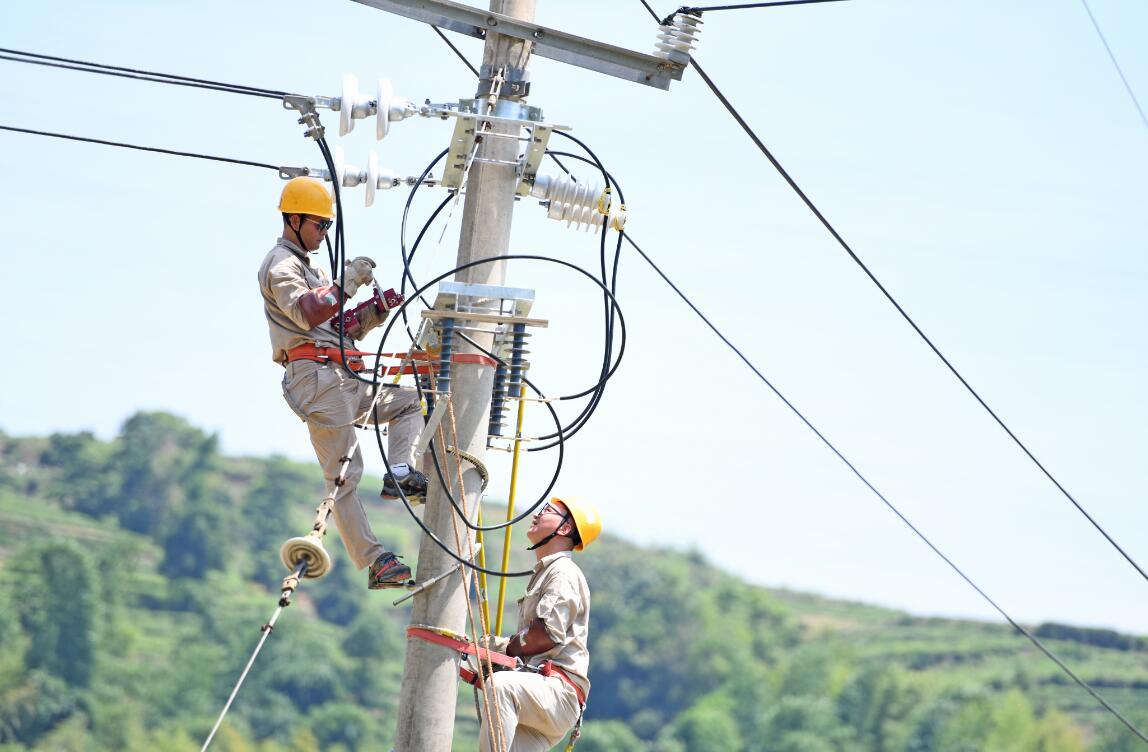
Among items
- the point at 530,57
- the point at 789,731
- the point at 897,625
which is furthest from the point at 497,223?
the point at 897,625

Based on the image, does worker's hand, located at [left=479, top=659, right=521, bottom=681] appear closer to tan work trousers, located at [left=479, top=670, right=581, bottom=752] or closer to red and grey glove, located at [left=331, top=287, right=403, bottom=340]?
tan work trousers, located at [left=479, top=670, right=581, bottom=752]

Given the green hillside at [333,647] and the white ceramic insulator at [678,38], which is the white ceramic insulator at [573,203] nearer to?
the white ceramic insulator at [678,38]

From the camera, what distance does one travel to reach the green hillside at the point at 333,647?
376 feet

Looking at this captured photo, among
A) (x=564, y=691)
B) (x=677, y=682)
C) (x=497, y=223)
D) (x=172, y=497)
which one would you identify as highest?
(x=172, y=497)

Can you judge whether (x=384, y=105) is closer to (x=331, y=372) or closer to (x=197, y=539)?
(x=331, y=372)

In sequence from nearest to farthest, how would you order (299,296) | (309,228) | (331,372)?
(299,296) < (331,372) < (309,228)

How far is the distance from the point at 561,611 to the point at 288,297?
6.72ft

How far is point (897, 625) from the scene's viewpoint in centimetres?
14600

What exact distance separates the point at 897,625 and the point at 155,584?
2391 inches

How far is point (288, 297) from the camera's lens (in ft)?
27.8

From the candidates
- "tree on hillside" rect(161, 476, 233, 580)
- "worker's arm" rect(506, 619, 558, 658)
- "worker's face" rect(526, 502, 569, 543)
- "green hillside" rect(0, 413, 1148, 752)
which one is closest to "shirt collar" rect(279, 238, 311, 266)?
"worker's face" rect(526, 502, 569, 543)

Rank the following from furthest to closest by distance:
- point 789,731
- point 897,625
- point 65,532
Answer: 1. point 897,625
2. point 65,532
3. point 789,731

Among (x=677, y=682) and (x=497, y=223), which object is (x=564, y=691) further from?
(x=677, y=682)

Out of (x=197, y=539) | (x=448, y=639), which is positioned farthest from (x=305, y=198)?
(x=197, y=539)
